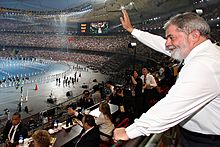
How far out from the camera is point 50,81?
59.3ft

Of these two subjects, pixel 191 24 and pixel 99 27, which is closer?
pixel 191 24

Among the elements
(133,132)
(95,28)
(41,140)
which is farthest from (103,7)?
(133,132)

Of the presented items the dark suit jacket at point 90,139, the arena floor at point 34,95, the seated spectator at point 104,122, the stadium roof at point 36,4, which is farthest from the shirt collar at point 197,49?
the stadium roof at point 36,4

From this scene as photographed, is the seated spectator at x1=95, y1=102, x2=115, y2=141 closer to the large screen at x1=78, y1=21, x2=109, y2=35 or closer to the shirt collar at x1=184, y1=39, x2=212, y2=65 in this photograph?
the shirt collar at x1=184, y1=39, x2=212, y2=65

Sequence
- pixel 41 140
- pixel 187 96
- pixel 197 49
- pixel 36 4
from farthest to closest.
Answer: pixel 36 4, pixel 41 140, pixel 197 49, pixel 187 96

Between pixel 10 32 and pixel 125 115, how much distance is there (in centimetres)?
4589

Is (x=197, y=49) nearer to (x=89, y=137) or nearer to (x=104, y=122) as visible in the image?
(x=89, y=137)

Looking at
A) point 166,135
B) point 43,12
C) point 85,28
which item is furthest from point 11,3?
point 166,135

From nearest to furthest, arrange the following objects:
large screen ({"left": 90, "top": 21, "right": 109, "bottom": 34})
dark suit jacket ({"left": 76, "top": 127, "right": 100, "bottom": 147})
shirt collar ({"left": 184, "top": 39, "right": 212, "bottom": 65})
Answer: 1. shirt collar ({"left": 184, "top": 39, "right": 212, "bottom": 65})
2. dark suit jacket ({"left": 76, "top": 127, "right": 100, "bottom": 147})
3. large screen ({"left": 90, "top": 21, "right": 109, "bottom": 34})

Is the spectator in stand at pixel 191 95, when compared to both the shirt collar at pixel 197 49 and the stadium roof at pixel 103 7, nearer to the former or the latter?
the shirt collar at pixel 197 49

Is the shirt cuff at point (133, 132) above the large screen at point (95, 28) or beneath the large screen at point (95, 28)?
beneath

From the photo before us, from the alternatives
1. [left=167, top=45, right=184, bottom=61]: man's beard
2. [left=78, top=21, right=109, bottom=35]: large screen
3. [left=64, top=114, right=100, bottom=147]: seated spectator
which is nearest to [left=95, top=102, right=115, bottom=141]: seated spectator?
[left=64, top=114, right=100, bottom=147]: seated spectator

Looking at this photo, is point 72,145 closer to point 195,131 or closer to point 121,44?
point 195,131

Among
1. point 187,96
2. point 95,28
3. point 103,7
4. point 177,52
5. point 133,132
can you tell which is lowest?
point 133,132
